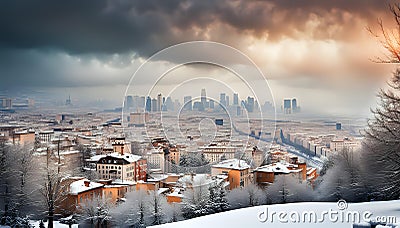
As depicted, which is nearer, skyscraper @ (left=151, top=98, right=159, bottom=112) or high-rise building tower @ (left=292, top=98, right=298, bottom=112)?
skyscraper @ (left=151, top=98, right=159, bottom=112)

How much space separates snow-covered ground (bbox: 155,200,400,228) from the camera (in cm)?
336

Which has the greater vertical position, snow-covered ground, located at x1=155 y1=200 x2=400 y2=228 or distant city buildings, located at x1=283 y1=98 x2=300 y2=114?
distant city buildings, located at x1=283 y1=98 x2=300 y2=114

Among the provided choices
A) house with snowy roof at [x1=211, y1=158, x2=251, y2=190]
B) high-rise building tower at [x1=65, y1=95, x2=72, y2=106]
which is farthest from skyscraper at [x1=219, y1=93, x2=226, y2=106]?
high-rise building tower at [x1=65, y1=95, x2=72, y2=106]

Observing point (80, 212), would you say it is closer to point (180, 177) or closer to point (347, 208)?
point (180, 177)

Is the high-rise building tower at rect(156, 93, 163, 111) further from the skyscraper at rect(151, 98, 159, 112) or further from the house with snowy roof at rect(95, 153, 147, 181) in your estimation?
the house with snowy roof at rect(95, 153, 147, 181)

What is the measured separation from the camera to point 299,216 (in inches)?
146

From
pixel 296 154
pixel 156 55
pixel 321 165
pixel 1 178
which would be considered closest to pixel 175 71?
pixel 156 55

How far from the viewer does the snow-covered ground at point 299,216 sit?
3.36 metres

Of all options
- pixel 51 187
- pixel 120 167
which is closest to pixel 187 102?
pixel 51 187

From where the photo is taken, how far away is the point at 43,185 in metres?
10.0

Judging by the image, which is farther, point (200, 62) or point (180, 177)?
point (180, 177)

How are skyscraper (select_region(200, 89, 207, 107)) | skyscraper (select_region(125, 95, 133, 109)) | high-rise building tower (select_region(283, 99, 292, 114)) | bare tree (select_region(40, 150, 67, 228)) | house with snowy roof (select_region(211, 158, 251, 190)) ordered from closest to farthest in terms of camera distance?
skyscraper (select_region(200, 89, 207, 107)) < skyscraper (select_region(125, 95, 133, 109)) < high-rise building tower (select_region(283, 99, 292, 114)) < bare tree (select_region(40, 150, 67, 228)) < house with snowy roof (select_region(211, 158, 251, 190))

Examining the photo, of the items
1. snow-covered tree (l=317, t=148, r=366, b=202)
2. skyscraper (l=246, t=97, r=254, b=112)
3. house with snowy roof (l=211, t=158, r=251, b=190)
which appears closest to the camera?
skyscraper (l=246, t=97, r=254, b=112)

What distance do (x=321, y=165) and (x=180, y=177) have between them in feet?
16.6
